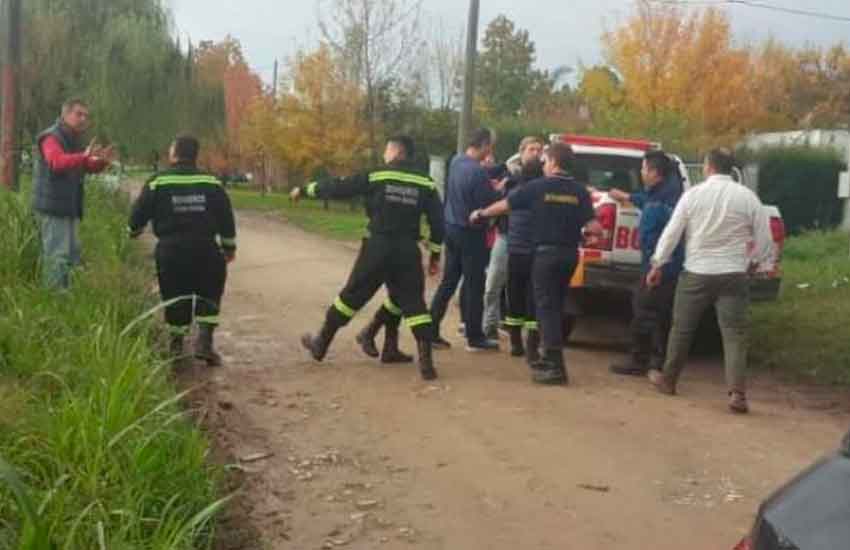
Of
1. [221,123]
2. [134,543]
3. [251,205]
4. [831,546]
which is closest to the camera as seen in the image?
[831,546]

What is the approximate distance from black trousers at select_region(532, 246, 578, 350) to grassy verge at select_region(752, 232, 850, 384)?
2269 millimetres

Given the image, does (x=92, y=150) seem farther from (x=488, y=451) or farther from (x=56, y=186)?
(x=488, y=451)

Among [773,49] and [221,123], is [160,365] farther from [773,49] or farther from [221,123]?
[773,49]

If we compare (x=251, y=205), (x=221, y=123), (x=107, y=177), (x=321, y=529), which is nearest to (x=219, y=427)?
(x=321, y=529)

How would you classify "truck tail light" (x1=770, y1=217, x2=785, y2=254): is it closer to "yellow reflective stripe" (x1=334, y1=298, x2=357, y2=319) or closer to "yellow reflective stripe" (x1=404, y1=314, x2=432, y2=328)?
"yellow reflective stripe" (x1=404, y1=314, x2=432, y2=328)

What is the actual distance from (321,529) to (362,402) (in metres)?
2.57

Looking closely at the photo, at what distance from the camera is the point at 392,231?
906cm

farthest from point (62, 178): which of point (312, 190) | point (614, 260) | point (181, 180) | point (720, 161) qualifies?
point (720, 161)

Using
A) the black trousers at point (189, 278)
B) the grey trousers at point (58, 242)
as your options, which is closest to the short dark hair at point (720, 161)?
the black trousers at point (189, 278)

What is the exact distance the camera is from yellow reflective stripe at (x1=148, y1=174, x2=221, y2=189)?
8.89 m

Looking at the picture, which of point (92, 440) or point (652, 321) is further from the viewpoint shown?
point (652, 321)

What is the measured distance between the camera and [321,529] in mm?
5637

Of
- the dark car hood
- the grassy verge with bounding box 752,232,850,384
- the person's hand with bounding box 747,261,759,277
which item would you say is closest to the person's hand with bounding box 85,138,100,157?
the person's hand with bounding box 747,261,759,277

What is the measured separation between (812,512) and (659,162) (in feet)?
24.2
